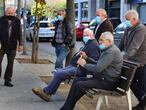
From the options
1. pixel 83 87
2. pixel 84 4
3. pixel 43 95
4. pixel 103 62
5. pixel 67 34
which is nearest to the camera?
pixel 103 62

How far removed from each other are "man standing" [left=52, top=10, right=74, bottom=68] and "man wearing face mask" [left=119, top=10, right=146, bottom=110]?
9.54ft

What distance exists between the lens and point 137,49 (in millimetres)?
8742

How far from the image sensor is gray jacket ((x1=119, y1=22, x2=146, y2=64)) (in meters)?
8.70

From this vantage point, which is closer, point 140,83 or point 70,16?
point 140,83

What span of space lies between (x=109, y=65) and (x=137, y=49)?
0.97 m

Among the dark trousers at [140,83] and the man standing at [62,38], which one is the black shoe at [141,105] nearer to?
the dark trousers at [140,83]

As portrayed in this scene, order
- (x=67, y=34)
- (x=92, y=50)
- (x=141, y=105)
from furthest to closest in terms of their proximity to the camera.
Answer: (x=67, y=34) < (x=92, y=50) < (x=141, y=105)

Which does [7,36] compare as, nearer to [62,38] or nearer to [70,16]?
[62,38]

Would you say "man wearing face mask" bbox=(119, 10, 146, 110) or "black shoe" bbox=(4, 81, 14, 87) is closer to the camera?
"man wearing face mask" bbox=(119, 10, 146, 110)

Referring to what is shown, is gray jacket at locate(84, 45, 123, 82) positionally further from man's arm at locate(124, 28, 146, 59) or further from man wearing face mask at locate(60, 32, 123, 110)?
man's arm at locate(124, 28, 146, 59)

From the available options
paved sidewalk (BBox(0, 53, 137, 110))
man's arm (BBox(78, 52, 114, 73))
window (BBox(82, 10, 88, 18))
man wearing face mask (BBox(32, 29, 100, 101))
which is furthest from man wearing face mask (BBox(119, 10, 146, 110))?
window (BBox(82, 10, 88, 18))

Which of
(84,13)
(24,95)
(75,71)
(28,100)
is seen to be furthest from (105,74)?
(84,13)

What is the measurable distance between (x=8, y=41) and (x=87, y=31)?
284cm

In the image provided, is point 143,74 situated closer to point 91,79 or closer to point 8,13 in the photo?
point 91,79
